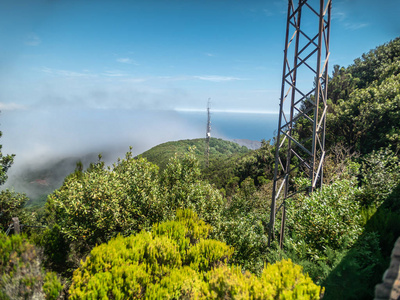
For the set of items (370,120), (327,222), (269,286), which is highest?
(370,120)

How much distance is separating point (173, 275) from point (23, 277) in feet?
10.2

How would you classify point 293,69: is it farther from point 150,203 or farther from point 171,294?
point 171,294

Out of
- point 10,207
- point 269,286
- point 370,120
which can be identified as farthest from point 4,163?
point 370,120

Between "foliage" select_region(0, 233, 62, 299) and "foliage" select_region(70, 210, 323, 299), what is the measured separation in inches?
19.3

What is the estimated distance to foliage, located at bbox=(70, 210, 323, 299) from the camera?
420 centimetres

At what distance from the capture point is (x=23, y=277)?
467 centimetres

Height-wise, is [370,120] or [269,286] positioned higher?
[370,120]

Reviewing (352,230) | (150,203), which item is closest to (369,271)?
(352,230)

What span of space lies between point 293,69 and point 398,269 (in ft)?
21.4

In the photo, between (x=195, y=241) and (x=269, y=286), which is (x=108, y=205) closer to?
(x=195, y=241)

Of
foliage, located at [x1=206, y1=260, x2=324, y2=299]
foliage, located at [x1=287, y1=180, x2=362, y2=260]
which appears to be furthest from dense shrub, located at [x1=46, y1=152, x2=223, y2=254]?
foliage, located at [x1=206, y1=260, x2=324, y2=299]

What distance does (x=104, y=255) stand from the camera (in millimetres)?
5367

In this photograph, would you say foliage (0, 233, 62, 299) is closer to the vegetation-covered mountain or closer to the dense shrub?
the vegetation-covered mountain

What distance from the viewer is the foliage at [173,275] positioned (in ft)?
13.8
